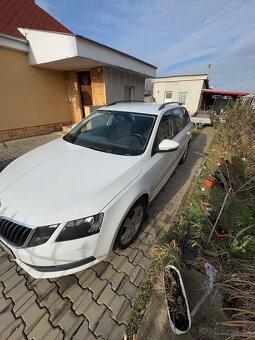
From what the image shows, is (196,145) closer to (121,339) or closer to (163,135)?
(163,135)

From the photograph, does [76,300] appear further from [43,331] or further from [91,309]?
[43,331]

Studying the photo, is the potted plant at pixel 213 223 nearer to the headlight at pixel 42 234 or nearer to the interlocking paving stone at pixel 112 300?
the interlocking paving stone at pixel 112 300

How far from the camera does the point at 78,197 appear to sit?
5.23 ft

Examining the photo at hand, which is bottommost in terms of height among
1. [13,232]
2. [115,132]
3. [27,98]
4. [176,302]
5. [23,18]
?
[176,302]

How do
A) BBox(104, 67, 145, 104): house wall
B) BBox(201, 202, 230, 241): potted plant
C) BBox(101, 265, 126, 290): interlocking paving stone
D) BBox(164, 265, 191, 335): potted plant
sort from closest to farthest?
1. BBox(164, 265, 191, 335): potted plant
2. BBox(101, 265, 126, 290): interlocking paving stone
3. BBox(201, 202, 230, 241): potted plant
4. BBox(104, 67, 145, 104): house wall

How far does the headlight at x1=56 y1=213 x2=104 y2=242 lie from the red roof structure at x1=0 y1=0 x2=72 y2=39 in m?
7.83

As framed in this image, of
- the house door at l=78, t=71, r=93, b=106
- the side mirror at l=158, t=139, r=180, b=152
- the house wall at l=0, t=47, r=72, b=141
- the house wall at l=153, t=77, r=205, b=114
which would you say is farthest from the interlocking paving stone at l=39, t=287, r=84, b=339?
the house wall at l=153, t=77, r=205, b=114

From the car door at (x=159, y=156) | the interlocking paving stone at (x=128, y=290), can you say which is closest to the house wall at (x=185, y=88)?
the car door at (x=159, y=156)

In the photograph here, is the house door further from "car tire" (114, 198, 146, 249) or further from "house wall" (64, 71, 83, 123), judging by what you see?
"car tire" (114, 198, 146, 249)

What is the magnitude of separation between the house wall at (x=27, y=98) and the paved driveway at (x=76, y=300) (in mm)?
6127

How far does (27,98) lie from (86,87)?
257 centimetres

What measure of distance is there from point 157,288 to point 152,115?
92.1 inches

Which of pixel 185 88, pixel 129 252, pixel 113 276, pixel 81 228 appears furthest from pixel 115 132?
pixel 185 88

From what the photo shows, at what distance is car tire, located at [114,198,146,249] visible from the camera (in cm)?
207
